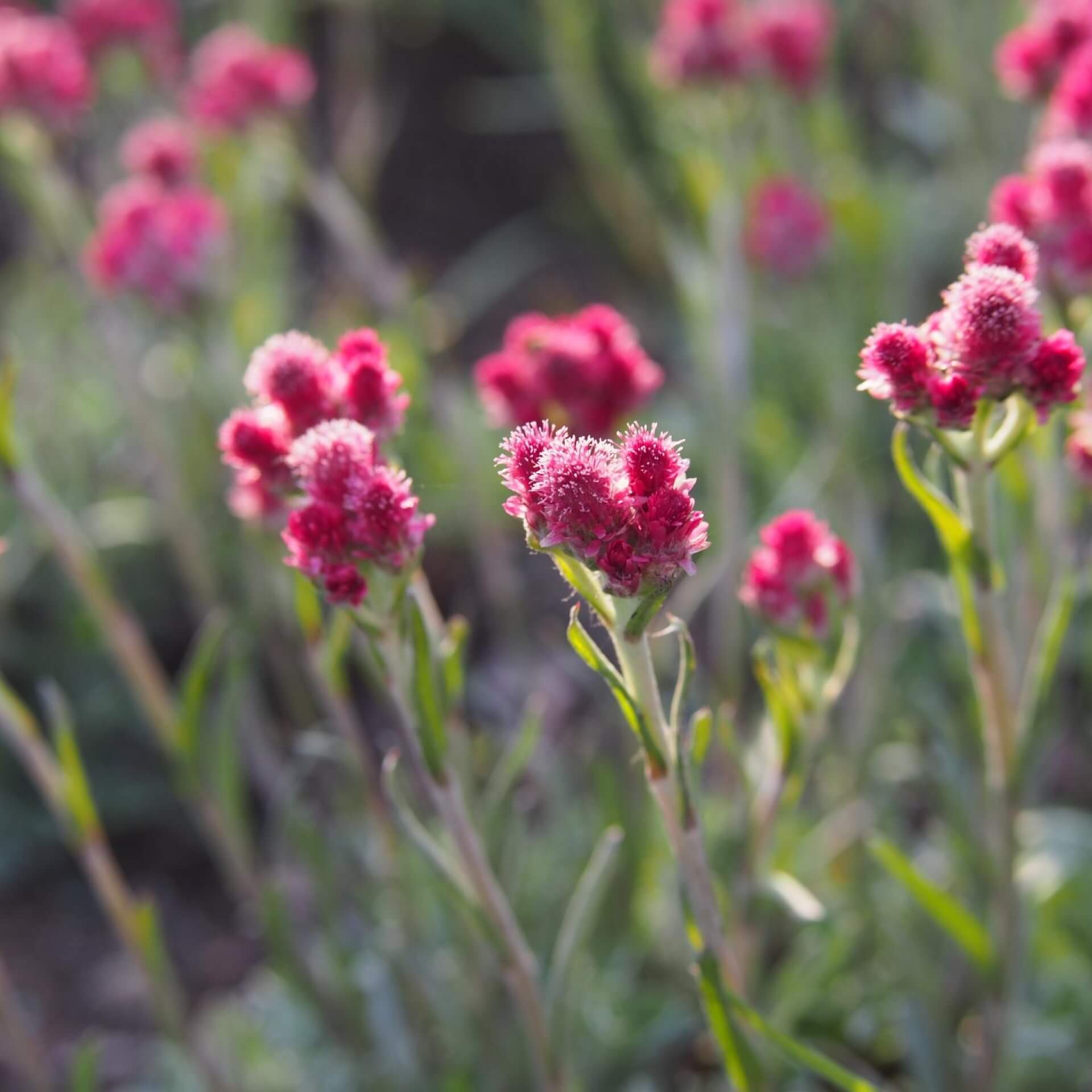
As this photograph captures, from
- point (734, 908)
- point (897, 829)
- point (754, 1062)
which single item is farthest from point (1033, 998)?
point (754, 1062)

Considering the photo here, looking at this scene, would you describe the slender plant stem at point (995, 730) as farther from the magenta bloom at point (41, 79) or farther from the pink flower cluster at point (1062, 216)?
the magenta bloom at point (41, 79)

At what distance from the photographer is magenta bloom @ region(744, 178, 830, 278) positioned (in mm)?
1902

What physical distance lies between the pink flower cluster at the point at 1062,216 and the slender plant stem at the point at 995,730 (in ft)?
1.02

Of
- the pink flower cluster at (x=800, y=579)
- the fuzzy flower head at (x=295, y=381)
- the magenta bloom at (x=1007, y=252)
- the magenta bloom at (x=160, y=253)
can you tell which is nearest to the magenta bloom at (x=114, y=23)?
the magenta bloom at (x=160, y=253)

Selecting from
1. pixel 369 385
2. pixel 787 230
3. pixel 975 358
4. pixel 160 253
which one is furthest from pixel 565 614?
pixel 975 358

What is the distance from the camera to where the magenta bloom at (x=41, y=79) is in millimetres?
1579

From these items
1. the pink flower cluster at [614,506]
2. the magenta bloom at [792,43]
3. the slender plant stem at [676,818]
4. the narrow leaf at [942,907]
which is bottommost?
the narrow leaf at [942,907]

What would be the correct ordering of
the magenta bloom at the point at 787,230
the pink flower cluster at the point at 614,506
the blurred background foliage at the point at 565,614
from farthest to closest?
the magenta bloom at the point at 787,230, the blurred background foliage at the point at 565,614, the pink flower cluster at the point at 614,506

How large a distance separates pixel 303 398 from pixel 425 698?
0.69 feet

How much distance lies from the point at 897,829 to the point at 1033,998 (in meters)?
0.22

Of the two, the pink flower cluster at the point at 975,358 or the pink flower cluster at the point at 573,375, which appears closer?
the pink flower cluster at the point at 975,358

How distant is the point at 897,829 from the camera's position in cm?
132

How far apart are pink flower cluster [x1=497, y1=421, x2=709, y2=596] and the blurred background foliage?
319 mm

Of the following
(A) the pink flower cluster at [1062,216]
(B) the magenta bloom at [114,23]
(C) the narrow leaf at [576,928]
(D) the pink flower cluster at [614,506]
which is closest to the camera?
(D) the pink flower cluster at [614,506]
